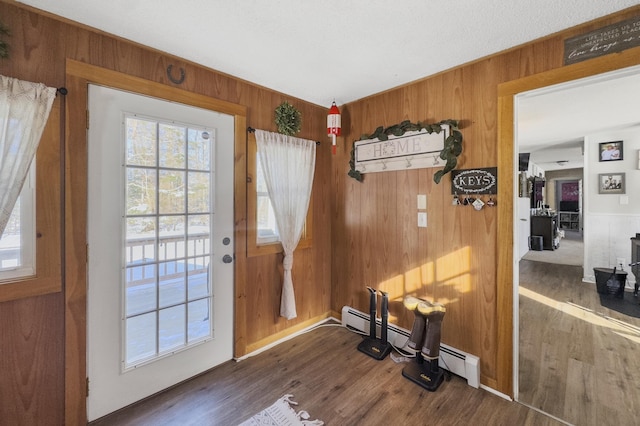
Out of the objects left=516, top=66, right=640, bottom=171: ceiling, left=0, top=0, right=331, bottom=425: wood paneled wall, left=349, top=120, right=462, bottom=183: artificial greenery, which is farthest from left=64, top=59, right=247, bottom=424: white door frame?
left=516, top=66, right=640, bottom=171: ceiling

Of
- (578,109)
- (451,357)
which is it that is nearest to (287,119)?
(451,357)

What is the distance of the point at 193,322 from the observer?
201 centimetres

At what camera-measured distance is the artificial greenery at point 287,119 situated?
2.46 m

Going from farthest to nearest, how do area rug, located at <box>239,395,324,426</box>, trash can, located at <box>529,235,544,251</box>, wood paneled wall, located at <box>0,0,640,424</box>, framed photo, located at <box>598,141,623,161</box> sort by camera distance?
1. trash can, located at <box>529,235,544,251</box>
2. framed photo, located at <box>598,141,623,161</box>
3. area rug, located at <box>239,395,324,426</box>
4. wood paneled wall, located at <box>0,0,640,424</box>

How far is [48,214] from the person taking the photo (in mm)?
1472

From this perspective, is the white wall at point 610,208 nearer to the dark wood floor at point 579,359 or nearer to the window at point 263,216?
the dark wood floor at point 579,359

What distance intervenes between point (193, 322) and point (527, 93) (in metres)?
2.87

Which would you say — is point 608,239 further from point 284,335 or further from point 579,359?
point 284,335

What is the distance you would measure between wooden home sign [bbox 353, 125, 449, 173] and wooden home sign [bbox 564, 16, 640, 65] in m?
0.78

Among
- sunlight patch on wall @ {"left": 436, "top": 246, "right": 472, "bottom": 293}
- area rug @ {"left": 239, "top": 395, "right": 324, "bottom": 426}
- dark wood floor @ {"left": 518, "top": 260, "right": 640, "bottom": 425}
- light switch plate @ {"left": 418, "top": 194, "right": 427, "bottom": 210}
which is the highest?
light switch plate @ {"left": 418, "top": 194, "right": 427, "bottom": 210}

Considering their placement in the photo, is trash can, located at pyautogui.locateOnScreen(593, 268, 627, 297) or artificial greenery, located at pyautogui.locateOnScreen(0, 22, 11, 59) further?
trash can, located at pyautogui.locateOnScreen(593, 268, 627, 297)

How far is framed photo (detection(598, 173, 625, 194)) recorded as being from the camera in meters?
4.01

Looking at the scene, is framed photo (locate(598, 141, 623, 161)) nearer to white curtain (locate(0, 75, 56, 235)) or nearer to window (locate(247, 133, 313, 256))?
A: window (locate(247, 133, 313, 256))

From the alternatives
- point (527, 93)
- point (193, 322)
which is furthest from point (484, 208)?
point (193, 322)
